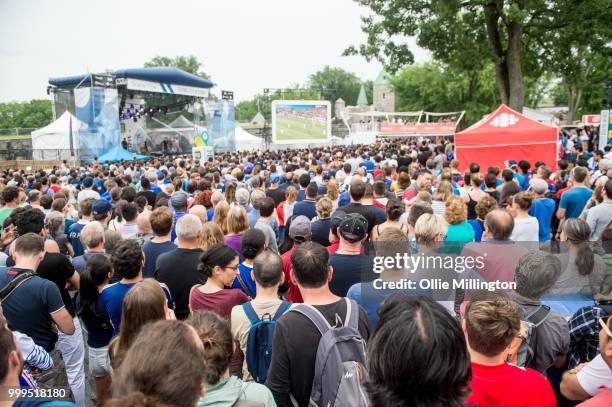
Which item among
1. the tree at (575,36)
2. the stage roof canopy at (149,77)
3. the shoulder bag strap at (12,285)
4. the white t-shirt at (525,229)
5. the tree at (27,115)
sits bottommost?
the shoulder bag strap at (12,285)

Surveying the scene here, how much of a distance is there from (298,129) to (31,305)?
2513 centimetres

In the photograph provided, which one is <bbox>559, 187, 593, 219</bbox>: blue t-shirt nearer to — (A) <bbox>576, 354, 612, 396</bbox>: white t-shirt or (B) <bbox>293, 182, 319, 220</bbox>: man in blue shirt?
(B) <bbox>293, 182, 319, 220</bbox>: man in blue shirt

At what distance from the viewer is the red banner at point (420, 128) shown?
22.8 metres

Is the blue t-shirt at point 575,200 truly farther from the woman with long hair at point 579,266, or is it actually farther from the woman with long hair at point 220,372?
the woman with long hair at point 220,372

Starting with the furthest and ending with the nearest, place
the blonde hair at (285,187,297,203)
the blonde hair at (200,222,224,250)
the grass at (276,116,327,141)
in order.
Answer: the grass at (276,116,327,141) → the blonde hair at (285,187,297,203) → the blonde hair at (200,222,224,250)

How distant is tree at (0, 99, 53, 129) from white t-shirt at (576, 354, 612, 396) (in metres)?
96.5

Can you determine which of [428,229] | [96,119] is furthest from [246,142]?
[428,229]

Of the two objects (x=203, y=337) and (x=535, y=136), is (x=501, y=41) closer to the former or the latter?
(x=535, y=136)

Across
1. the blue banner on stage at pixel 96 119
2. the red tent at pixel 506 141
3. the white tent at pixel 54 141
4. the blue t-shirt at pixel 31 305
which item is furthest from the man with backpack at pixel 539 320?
the white tent at pixel 54 141

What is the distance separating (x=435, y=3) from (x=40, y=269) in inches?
540

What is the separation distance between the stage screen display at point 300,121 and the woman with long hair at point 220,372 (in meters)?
25.0

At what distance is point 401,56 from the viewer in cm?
1558

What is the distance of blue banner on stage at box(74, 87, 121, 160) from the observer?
2408 cm

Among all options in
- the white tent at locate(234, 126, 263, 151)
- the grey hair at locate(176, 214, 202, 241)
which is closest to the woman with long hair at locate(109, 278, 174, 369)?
the grey hair at locate(176, 214, 202, 241)
